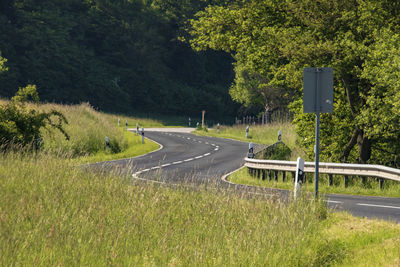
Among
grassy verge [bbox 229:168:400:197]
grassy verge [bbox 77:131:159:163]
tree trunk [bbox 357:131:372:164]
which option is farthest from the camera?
grassy verge [bbox 77:131:159:163]

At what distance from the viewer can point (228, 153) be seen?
29.0 m

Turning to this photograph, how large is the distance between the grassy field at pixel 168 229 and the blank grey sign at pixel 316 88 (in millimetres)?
2008

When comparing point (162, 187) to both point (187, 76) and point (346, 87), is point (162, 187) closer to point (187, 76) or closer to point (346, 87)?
point (346, 87)

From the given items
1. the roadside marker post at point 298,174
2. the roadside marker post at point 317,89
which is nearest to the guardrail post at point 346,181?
the roadside marker post at point 298,174

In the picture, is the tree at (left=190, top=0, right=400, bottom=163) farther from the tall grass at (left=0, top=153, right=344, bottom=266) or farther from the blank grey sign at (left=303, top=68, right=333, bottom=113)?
the tall grass at (left=0, top=153, right=344, bottom=266)

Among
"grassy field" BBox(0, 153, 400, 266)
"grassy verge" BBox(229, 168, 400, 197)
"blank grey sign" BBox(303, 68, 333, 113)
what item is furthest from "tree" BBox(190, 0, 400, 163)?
"grassy field" BBox(0, 153, 400, 266)

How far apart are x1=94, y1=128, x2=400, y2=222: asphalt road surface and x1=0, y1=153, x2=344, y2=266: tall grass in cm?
75

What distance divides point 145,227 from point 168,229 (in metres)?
0.35

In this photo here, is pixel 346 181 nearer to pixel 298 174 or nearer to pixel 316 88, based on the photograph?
pixel 298 174

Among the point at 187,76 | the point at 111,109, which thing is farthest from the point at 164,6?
the point at 111,109

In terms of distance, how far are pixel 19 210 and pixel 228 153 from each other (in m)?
21.5

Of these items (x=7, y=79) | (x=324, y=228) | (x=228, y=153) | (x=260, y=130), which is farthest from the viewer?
(x=7, y=79)

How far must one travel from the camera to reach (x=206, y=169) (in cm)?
2138

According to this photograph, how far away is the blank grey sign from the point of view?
35.4 ft
